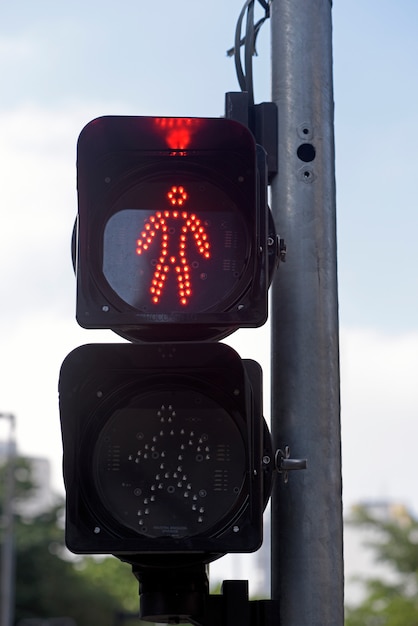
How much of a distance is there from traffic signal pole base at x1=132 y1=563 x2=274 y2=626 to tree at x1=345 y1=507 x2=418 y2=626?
41717 millimetres

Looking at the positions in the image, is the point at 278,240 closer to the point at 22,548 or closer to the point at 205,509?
the point at 205,509

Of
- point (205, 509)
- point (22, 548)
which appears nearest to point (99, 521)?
point (205, 509)


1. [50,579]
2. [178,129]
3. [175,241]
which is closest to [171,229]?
[175,241]

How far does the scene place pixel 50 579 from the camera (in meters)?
53.8

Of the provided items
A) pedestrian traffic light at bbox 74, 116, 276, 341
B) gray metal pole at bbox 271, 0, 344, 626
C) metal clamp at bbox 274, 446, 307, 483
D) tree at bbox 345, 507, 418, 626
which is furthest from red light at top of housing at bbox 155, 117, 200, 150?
tree at bbox 345, 507, 418, 626

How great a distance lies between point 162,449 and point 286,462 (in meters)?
0.34

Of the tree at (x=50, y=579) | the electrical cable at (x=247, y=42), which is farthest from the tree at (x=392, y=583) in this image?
the electrical cable at (x=247, y=42)

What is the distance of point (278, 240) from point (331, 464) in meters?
0.63

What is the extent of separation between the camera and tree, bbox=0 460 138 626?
53031 mm

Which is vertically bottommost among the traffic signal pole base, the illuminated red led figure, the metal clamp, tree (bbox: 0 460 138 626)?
tree (bbox: 0 460 138 626)

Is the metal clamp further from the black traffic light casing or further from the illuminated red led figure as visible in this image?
the illuminated red led figure

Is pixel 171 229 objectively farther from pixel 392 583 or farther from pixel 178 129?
pixel 392 583

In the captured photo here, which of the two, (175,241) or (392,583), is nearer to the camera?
(175,241)

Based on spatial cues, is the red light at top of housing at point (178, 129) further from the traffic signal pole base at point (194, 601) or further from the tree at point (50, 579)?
the tree at point (50, 579)
